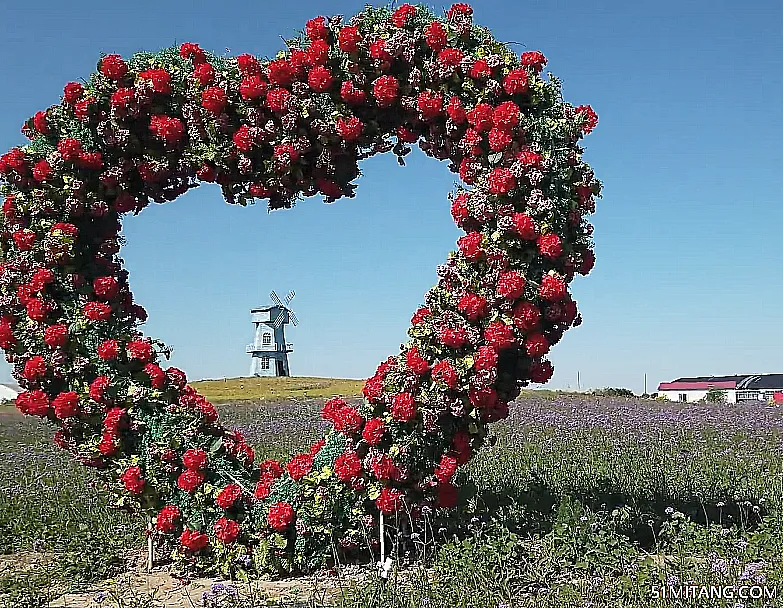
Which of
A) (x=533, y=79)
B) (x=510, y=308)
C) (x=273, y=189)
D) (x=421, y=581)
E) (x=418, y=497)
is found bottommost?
(x=421, y=581)

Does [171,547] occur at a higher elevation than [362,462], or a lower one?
lower

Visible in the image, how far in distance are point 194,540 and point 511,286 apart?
303 centimetres

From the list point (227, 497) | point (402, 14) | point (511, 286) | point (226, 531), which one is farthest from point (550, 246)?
point (226, 531)

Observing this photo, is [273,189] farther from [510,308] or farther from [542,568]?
[542,568]

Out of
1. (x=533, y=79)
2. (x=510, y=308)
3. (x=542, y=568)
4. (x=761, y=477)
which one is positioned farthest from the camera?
(x=761, y=477)

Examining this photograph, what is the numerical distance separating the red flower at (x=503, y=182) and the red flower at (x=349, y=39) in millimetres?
1526

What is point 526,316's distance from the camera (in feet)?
18.9

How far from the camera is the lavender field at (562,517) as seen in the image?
5.21m

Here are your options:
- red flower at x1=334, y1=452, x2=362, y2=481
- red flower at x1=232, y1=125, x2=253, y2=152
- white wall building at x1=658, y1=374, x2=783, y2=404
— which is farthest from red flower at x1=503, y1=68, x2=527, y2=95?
white wall building at x1=658, y1=374, x2=783, y2=404

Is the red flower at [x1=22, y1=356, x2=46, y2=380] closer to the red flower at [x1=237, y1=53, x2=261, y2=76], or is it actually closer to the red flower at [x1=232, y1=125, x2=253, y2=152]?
the red flower at [x1=232, y1=125, x2=253, y2=152]

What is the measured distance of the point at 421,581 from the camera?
5.41 meters

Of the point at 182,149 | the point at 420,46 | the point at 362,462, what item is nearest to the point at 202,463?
the point at 362,462

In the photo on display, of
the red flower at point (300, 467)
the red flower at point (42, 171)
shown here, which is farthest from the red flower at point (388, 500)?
the red flower at point (42, 171)

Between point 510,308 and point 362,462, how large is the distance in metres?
1.53
